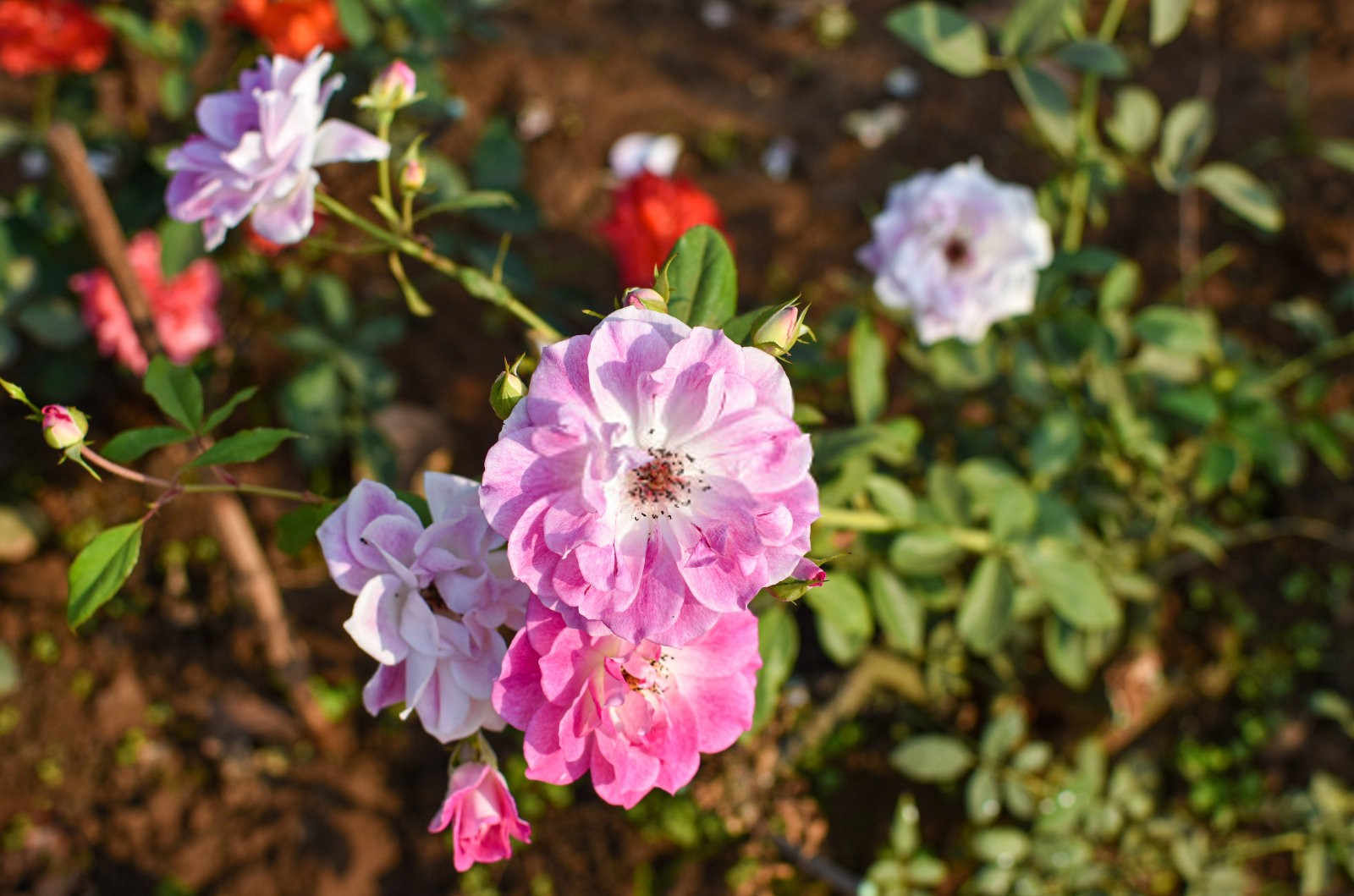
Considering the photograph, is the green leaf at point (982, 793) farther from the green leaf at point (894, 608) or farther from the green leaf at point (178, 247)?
the green leaf at point (178, 247)

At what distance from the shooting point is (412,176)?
0.96 meters

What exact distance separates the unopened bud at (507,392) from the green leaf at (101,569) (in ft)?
1.16

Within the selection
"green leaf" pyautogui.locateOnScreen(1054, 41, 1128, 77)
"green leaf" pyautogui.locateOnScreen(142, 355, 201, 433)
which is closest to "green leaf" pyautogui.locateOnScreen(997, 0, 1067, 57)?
"green leaf" pyautogui.locateOnScreen(1054, 41, 1128, 77)

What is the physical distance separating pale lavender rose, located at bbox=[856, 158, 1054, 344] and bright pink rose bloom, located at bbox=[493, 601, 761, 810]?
85cm

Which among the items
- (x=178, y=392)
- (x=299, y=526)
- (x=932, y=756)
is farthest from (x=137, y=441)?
(x=932, y=756)

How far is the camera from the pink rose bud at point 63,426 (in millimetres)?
825

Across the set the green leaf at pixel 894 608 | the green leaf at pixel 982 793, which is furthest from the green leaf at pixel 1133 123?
the green leaf at pixel 982 793

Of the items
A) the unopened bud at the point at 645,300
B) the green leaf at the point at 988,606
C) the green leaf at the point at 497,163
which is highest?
the unopened bud at the point at 645,300

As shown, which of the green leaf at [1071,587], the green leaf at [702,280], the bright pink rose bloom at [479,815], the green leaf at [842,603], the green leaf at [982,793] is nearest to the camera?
the bright pink rose bloom at [479,815]

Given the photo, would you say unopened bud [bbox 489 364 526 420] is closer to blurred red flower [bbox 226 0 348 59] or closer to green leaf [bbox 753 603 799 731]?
green leaf [bbox 753 603 799 731]

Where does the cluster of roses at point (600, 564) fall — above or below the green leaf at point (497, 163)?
above

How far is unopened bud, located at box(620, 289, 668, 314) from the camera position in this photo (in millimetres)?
747

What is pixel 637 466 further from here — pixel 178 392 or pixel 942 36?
pixel 942 36

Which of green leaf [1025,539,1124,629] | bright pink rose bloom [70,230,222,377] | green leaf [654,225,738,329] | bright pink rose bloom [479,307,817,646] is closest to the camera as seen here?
bright pink rose bloom [479,307,817,646]
